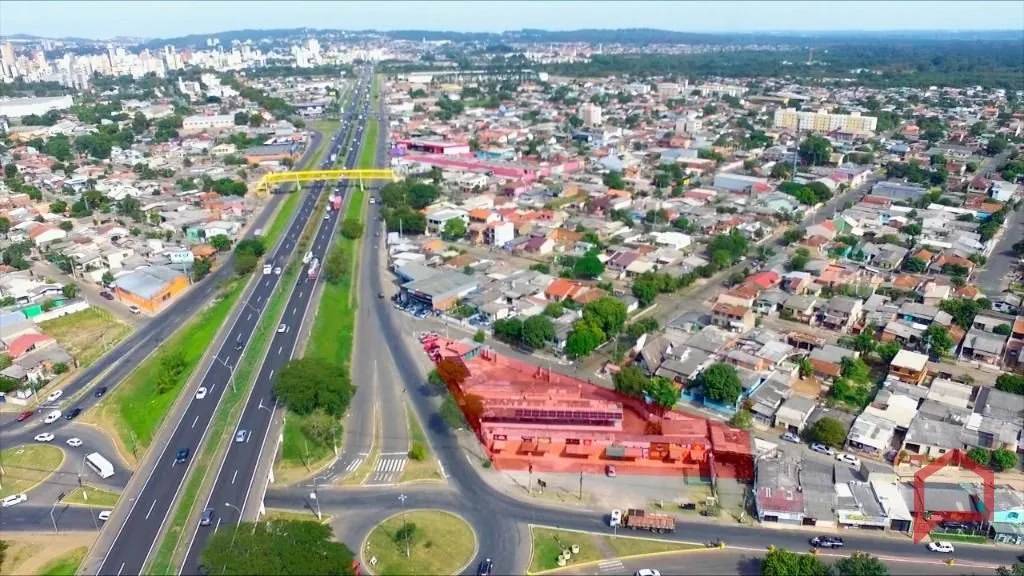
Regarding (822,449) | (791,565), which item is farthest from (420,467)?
(822,449)

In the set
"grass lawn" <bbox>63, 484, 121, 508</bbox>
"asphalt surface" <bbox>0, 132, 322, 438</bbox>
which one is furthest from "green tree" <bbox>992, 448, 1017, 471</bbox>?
"asphalt surface" <bbox>0, 132, 322, 438</bbox>

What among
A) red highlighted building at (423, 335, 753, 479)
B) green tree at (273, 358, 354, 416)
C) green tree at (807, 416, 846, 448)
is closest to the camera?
red highlighted building at (423, 335, 753, 479)

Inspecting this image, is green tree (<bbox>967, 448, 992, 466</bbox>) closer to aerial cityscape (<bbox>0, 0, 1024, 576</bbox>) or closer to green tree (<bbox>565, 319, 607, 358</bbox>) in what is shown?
aerial cityscape (<bbox>0, 0, 1024, 576</bbox>)

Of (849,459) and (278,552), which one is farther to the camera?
(849,459)

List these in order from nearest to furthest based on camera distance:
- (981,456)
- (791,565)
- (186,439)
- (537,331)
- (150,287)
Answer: (791,565) → (981,456) → (186,439) → (537,331) → (150,287)

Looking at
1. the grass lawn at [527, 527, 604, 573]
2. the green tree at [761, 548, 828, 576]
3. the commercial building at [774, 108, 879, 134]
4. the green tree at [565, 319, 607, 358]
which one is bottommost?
the grass lawn at [527, 527, 604, 573]

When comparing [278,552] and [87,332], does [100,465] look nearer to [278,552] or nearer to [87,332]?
[278,552]

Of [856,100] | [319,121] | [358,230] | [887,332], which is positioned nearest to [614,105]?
[856,100]
